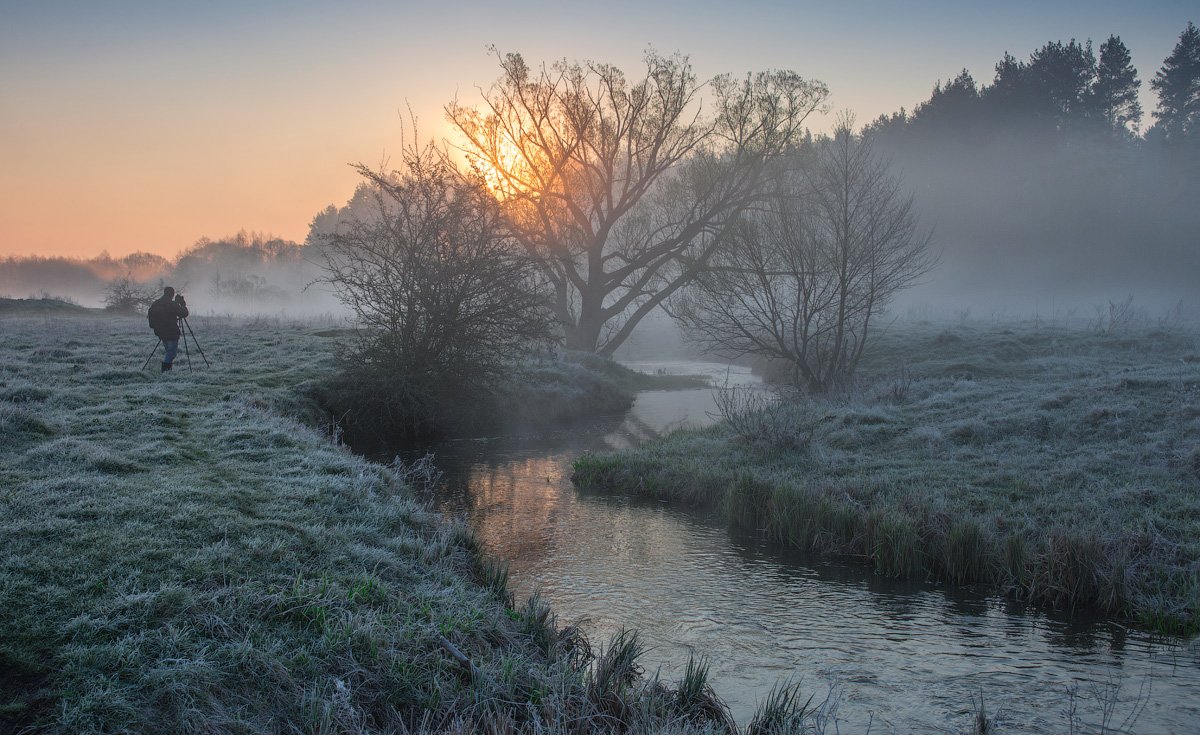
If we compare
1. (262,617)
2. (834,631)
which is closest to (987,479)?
(834,631)

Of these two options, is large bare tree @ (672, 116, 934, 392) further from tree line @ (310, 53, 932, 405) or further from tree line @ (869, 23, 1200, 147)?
tree line @ (869, 23, 1200, 147)

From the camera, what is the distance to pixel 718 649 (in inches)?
284

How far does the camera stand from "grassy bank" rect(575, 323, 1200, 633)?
8414 mm

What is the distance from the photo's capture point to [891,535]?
977 centimetres

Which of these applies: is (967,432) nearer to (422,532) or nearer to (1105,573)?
(1105,573)

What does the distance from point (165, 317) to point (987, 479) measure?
1638cm

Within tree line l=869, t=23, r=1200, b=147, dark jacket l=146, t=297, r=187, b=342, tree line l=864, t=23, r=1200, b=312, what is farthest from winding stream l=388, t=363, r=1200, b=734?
tree line l=869, t=23, r=1200, b=147

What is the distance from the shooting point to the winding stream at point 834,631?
20.1 ft

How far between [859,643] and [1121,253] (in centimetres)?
6370

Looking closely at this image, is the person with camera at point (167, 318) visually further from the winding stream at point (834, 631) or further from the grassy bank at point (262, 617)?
the winding stream at point (834, 631)

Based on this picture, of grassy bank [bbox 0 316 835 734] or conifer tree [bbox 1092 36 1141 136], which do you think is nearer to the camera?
grassy bank [bbox 0 316 835 734]

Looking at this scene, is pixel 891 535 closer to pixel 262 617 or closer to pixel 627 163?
pixel 262 617

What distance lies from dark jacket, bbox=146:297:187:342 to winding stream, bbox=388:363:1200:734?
29.2 ft

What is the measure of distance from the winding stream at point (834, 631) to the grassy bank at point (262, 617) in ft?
2.30
